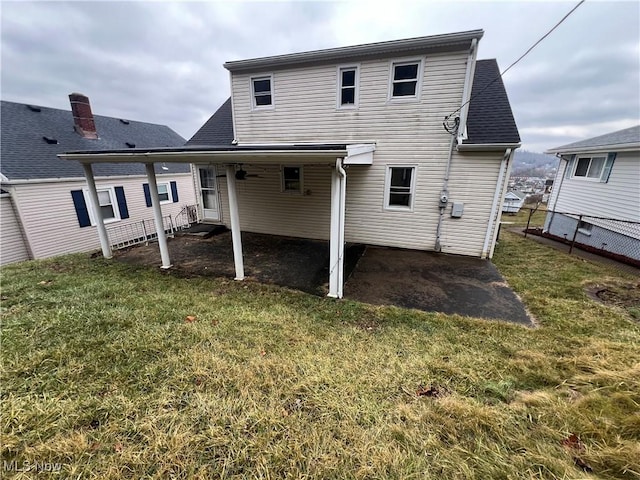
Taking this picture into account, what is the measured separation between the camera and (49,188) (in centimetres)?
963

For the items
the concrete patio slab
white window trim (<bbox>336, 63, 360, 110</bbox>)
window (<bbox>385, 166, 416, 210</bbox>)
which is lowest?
the concrete patio slab

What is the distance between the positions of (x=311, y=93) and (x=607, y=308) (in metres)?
8.13

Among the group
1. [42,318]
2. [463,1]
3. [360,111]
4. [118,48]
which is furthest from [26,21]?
[463,1]

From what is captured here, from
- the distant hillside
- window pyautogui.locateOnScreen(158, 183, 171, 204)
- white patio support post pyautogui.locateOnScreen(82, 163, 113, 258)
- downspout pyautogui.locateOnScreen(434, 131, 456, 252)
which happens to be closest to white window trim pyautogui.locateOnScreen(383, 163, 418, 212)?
downspout pyautogui.locateOnScreen(434, 131, 456, 252)

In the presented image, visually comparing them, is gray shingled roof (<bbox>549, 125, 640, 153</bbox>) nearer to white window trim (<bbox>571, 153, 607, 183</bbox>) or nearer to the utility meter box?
white window trim (<bbox>571, 153, 607, 183</bbox>)

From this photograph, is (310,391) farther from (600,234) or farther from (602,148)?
(602,148)

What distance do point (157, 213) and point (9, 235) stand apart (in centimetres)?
784

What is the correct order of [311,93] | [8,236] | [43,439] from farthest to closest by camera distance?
[8,236] → [311,93] → [43,439]

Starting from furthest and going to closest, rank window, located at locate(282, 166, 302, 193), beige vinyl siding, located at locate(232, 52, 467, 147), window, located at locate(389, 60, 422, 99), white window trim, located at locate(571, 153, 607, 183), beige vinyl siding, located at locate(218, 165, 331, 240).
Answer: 1. white window trim, located at locate(571, 153, 607, 183)
2. window, located at locate(282, 166, 302, 193)
3. beige vinyl siding, located at locate(218, 165, 331, 240)
4. window, located at locate(389, 60, 422, 99)
5. beige vinyl siding, located at locate(232, 52, 467, 147)

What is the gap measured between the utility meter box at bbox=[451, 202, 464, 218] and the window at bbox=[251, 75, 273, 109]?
6.27 m

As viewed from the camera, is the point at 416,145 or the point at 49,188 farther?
the point at 49,188

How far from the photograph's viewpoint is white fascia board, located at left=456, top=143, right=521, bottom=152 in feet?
19.4

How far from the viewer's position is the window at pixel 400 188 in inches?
282

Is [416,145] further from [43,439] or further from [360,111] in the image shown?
[43,439]
